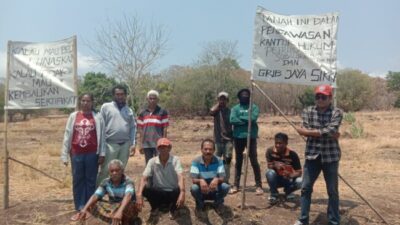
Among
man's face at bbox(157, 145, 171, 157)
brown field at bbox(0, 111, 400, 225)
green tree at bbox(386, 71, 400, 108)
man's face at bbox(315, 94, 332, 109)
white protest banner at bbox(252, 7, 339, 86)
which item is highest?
green tree at bbox(386, 71, 400, 108)

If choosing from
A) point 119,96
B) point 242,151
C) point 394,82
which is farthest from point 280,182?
point 394,82

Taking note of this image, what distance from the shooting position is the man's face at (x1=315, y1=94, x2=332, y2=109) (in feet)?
18.5

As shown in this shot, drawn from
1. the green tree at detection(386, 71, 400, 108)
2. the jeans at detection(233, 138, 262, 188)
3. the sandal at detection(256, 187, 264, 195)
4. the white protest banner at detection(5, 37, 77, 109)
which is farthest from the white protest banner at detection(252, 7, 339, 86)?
the green tree at detection(386, 71, 400, 108)

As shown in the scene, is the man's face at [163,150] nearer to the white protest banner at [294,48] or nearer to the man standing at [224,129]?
the man standing at [224,129]

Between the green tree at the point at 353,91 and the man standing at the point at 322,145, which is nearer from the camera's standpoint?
the man standing at the point at 322,145

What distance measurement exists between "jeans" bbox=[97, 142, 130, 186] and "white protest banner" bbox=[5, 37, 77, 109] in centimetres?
111

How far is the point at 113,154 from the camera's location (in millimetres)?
6750

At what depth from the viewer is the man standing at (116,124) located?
6715 mm

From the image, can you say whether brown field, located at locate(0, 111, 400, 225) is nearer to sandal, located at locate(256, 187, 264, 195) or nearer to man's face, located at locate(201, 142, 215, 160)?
sandal, located at locate(256, 187, 264, 195)

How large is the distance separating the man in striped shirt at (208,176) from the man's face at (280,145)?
967mm

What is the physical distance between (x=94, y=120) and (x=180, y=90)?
34.9 metres

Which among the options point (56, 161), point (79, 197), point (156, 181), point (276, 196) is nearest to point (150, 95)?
point (156, 181)

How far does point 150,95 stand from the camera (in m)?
6.91

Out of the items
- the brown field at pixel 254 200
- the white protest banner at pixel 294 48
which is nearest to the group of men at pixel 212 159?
the brown field at pixel 254 200
